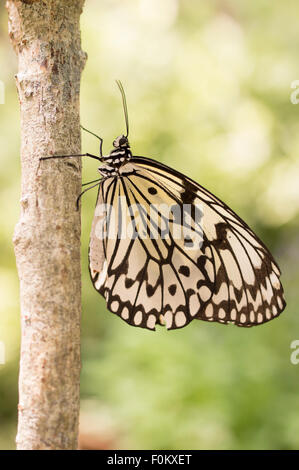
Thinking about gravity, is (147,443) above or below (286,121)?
below

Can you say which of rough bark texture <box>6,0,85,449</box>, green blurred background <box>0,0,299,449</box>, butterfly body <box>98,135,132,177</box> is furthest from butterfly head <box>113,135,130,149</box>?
green blurred background <box>0,0,299,449</box>

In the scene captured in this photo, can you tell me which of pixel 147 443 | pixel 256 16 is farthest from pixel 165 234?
pixel 256 16

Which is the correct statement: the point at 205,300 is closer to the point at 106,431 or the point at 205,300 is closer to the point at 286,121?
the point at 106,431

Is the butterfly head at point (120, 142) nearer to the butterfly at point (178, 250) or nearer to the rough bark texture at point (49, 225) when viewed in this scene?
the butterfly at point (178, 250)

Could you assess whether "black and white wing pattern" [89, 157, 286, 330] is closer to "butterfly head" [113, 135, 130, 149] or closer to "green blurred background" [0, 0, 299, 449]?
"butterfly head" [113, 135, 130, 149]

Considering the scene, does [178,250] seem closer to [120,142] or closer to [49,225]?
[120,142]

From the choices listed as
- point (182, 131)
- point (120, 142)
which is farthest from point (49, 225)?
point (182, 131)
